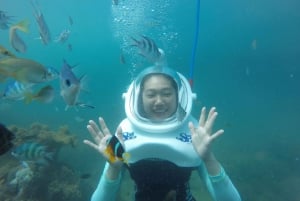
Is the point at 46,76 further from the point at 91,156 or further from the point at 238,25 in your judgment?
the point at 238,25

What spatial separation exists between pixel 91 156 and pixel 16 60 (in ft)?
33.6

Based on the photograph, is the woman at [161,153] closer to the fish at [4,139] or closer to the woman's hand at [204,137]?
the woman's hand at [204,137]

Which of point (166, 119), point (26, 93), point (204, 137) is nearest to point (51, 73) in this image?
point (26, 93)

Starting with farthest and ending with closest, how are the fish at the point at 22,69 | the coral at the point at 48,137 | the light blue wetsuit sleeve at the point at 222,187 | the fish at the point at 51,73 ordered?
1. the coral at the point at 48,137
2. the light blue wetsuit sleeve at the point at 222,187
3. the fish at the point at 51,73
4. the fish at the point at 22,69

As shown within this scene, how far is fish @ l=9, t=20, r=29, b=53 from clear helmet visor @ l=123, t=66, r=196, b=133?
71.5 inches

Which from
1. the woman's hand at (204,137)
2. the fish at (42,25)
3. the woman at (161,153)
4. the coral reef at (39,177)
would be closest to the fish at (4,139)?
the woman at (161,153)

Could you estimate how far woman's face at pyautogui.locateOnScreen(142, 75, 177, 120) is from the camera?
3966 millimetres

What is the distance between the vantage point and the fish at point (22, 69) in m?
2.83

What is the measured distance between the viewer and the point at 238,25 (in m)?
105

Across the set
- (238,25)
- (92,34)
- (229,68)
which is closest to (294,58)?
(229,68)

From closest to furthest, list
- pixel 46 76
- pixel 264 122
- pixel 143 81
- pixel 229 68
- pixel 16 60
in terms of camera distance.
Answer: pixel 16 60
pixel 46 76
pixel 143 81
pixel 264 122
pixel 229 68

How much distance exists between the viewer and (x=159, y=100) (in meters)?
3.94

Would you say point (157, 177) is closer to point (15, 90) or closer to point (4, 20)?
point (15, 90)

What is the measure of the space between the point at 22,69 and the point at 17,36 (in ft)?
6.83
